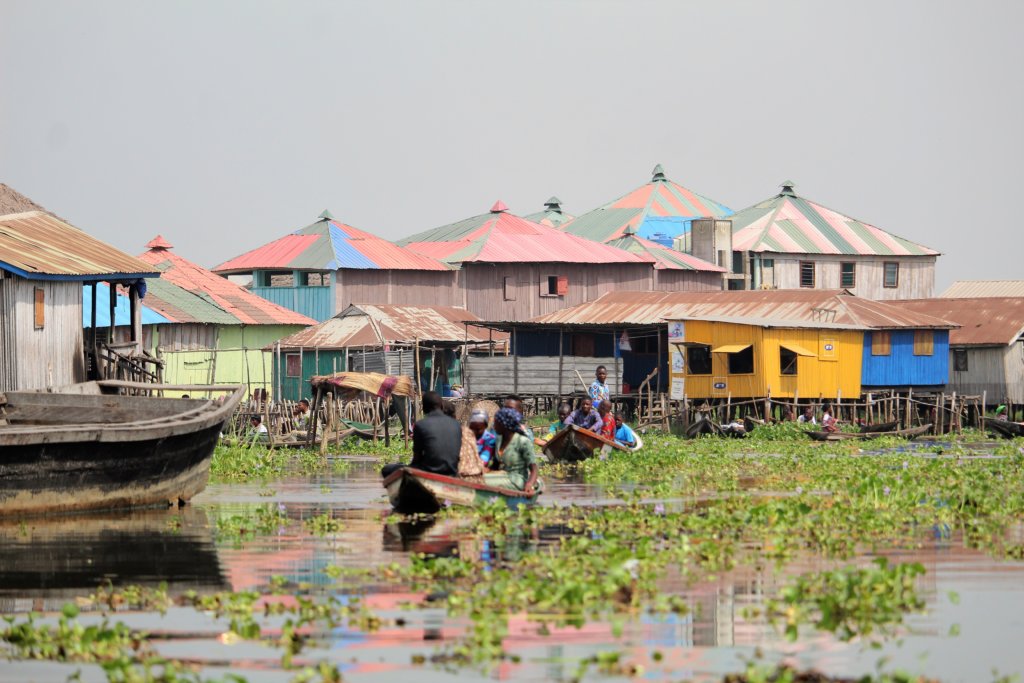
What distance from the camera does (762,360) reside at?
3944 cm

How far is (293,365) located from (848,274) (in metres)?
26.0

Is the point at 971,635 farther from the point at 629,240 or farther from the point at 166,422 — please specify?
the point at 629,240

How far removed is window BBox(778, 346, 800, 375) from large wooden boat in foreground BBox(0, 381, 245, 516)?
22312 millimetres

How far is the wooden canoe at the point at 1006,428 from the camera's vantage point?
3800 cm

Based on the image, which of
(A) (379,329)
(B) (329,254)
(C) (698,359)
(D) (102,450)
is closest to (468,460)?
(D) (102,450)

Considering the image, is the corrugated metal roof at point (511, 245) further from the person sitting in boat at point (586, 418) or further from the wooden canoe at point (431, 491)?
the wooden canoe at point (431, 491)

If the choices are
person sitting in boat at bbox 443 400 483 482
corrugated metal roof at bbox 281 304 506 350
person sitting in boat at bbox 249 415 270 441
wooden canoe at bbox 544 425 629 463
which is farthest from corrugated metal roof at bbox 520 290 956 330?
person sitting in boat at bbox 443 400 483 482

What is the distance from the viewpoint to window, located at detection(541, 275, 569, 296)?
194ft

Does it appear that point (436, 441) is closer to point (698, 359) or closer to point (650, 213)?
point (698, 359)

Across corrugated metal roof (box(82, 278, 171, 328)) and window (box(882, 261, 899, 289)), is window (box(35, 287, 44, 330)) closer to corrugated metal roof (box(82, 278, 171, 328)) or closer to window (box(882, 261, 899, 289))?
corrugated metal roof (box(82, 278, 171, 328))

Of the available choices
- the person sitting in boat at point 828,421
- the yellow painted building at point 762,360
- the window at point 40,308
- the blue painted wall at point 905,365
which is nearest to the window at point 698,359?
the yellow painted building at point 762,360

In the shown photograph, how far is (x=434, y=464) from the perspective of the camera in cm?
1661

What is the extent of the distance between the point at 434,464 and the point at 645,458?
9455mm

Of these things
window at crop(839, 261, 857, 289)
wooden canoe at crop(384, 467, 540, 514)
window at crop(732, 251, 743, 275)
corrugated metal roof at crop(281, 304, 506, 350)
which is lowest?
wooden canoe at crop(384, 467, 540, 514)
